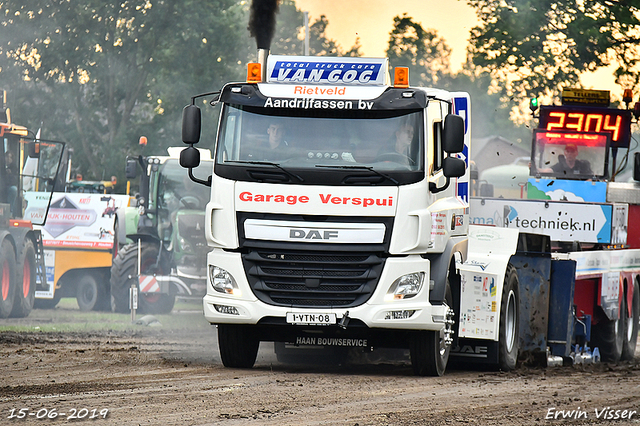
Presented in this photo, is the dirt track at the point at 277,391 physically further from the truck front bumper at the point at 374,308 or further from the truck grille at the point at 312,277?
the truck grille at the point at 312,277

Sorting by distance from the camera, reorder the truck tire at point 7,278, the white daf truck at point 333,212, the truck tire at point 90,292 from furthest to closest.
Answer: the truck tire at point 90,292, the truck tire at point 7,278, the white daf truck at point 333,212

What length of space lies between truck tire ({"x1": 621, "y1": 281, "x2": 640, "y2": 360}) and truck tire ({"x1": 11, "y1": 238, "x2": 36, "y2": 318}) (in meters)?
10.9

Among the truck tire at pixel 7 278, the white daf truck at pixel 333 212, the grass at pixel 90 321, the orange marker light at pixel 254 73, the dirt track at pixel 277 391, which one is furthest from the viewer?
the truck tire at pixel 7 278

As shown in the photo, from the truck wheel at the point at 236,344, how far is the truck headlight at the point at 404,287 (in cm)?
165

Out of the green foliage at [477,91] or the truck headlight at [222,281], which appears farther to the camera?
the green foliage at [477,91]

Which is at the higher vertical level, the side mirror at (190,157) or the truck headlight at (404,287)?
the side mirror at (190,157)

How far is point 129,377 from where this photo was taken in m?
10.4

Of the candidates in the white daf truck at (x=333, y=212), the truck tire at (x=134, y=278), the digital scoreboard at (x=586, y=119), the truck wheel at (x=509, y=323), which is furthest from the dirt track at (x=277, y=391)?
the digital scoreboard at (x=586, y=119)

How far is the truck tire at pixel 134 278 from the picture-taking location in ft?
73.7

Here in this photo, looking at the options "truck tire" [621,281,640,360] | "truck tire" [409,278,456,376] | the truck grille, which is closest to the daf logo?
the truck grille

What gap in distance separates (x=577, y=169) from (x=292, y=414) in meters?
14.0

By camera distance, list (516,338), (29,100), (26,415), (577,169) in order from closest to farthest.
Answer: (26,415), (516,338), (577,169), (29,100)

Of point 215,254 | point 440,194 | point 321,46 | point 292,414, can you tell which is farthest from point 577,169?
point 321,46

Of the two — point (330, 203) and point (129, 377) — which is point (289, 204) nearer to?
point (330, 203)
